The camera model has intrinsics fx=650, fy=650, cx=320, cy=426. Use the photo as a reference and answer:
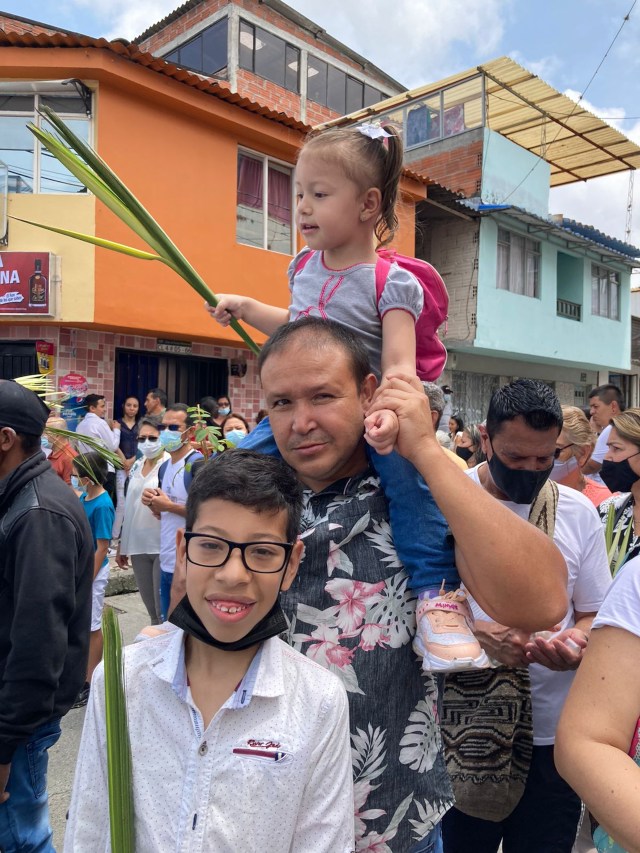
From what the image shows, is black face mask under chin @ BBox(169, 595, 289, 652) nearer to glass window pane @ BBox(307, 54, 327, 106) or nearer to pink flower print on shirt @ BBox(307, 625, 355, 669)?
pink flower print on shirt @ BBox(307, 625, 355, 669)

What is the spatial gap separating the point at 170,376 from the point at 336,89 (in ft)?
38.0

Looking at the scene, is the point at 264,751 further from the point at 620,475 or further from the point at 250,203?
the point at 250,203

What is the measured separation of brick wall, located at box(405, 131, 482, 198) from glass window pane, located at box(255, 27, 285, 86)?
4.39 metres

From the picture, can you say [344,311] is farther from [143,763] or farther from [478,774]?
[478,774]

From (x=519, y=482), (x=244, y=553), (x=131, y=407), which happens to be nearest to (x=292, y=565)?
(x=244, y=553)

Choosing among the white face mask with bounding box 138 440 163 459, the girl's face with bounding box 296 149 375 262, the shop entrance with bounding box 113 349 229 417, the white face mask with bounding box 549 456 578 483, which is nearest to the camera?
the girl's face with bounding box 296 149 375 262

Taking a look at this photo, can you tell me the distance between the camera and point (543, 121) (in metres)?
14.8

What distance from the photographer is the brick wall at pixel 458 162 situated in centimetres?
1495

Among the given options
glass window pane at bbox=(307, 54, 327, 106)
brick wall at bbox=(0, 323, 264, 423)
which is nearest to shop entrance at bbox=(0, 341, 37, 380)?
brick wall at bbox=(0, 323, 264, 423)

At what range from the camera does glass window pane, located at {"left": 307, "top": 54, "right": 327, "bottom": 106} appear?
17453 millimetres

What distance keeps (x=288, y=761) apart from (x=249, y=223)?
1133 cm

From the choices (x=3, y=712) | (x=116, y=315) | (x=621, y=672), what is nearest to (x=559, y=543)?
(x=621, y=672)

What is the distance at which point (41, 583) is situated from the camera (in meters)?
2.11

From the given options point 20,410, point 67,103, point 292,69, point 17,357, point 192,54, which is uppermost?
point 192,54
